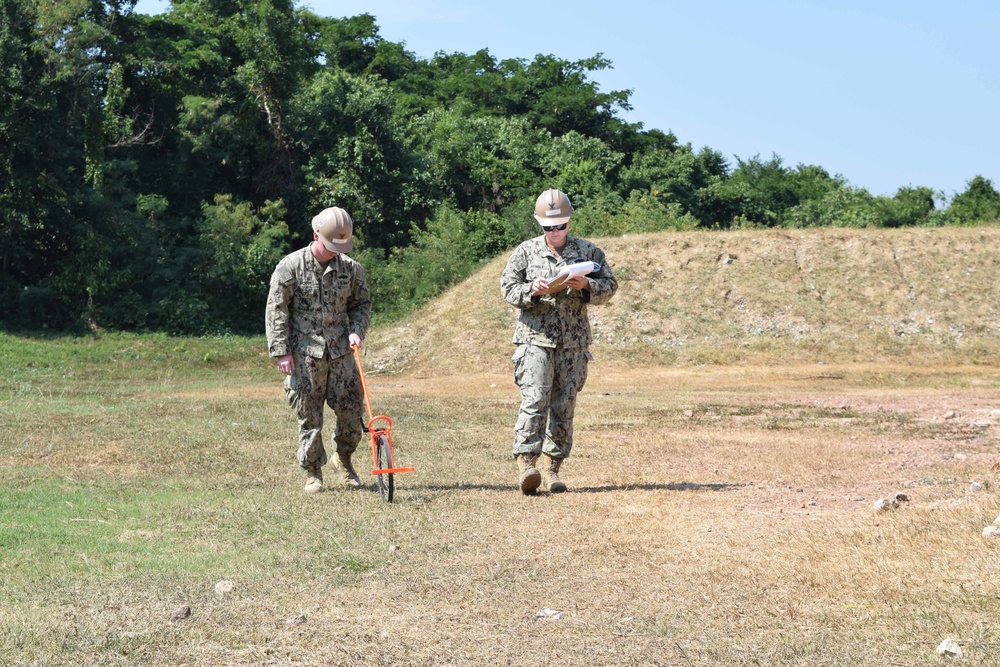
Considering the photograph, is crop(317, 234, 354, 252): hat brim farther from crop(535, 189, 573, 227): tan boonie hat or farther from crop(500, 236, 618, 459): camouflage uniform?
crop(535, 189, 573, 227): tan boonie hat

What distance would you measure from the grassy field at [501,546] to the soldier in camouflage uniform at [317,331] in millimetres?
617

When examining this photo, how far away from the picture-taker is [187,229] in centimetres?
3609

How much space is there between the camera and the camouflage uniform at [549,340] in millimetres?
8945

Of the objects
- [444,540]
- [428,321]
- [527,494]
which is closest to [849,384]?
[428,321]

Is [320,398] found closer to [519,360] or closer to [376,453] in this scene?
[376,453]

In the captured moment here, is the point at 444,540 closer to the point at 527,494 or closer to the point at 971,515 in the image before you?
the point at 527,494

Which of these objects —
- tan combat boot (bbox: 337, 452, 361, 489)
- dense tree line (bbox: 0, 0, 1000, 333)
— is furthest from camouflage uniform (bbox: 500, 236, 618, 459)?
dense tree line (bbox: 0, 0, 1000, 333)

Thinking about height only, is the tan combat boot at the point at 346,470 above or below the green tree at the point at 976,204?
below

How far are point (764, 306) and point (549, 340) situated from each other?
23508 millimetres

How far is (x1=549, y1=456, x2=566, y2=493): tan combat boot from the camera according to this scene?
9156 millimetres

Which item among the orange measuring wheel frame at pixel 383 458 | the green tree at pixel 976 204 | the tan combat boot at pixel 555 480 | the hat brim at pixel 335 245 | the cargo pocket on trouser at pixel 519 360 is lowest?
the tan combat boot at pixel 555 480

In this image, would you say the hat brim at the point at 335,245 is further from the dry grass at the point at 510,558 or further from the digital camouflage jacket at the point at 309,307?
the dry grass at the point at 510,558

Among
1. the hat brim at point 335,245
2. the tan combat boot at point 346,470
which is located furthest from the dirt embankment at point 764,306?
the hat brim at point 335,245

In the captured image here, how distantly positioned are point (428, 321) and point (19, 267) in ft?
37.8
